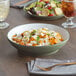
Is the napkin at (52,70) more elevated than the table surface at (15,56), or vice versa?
the napkin at (52,70)

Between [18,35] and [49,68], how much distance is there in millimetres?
345

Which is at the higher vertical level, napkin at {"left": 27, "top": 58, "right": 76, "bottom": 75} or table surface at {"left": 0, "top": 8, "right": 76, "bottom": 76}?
napkin at {"left": 27, "top": 58, "right": 76, "bottom": 75}

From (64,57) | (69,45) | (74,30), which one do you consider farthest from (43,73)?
(74,30)

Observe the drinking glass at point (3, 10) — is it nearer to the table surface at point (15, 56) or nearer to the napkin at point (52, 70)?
the table surface at point (15, 56)

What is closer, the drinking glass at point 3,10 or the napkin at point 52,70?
the napkin at point 52,70

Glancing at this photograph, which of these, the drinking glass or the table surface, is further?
the drinking glass

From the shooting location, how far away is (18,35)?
1.31 meters

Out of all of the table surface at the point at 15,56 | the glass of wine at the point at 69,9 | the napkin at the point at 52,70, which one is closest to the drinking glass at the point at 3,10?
the table surface at the point at 15,56

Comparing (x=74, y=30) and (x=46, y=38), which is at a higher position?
(x=46, y=38)

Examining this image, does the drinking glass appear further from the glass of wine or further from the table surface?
the glass of wine

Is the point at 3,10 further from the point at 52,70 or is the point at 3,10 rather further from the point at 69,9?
the point at 52,70

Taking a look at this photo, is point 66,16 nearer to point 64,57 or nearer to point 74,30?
point 74,30

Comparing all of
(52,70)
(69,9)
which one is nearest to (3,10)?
(69,9)

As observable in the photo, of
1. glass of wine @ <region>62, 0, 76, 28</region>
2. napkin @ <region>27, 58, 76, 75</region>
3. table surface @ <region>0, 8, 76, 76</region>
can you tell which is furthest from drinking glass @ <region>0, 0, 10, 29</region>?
napkin @ <region>27, 58, 76, 75</region>
